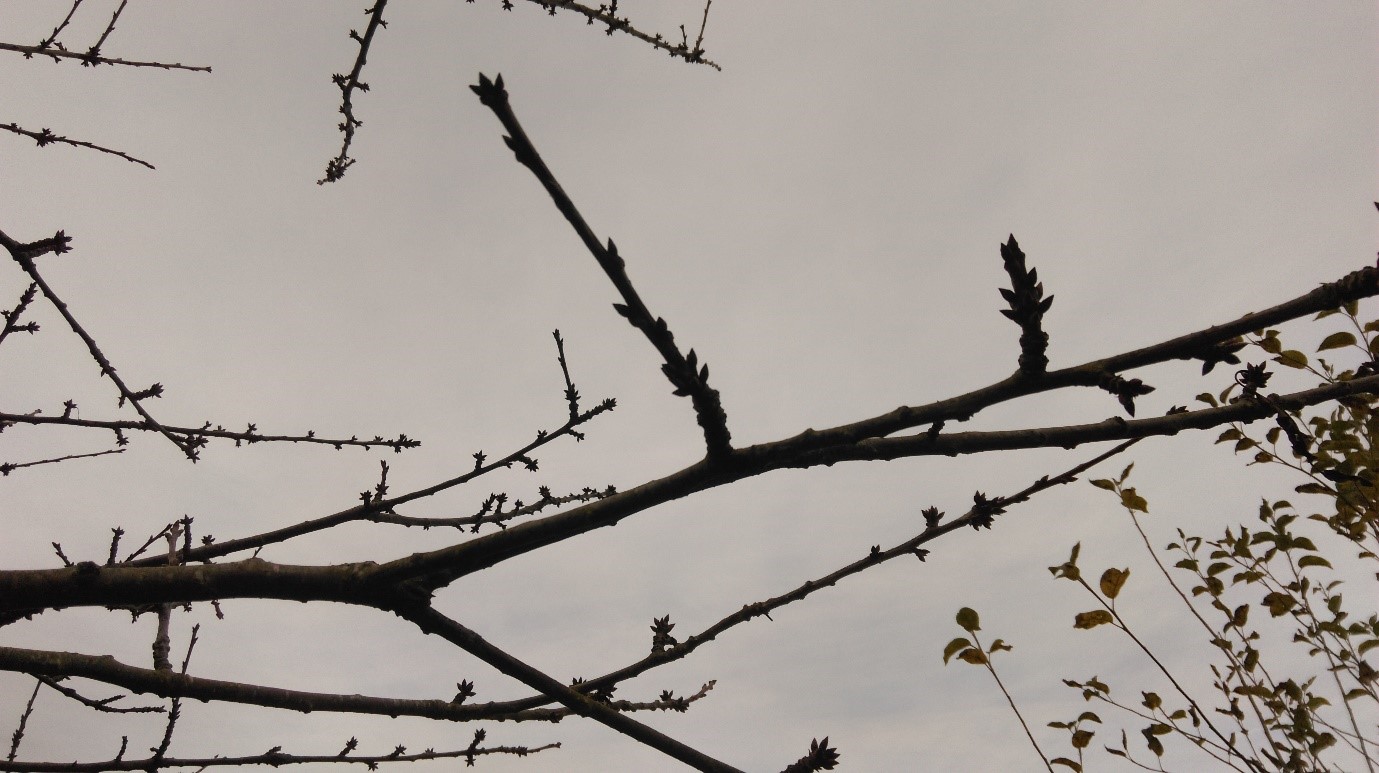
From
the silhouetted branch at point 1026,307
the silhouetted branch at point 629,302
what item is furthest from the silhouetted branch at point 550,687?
the silhouetted branch at point 1026,307

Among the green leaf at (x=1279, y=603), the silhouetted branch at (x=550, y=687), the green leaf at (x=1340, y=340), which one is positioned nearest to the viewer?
the silhouetted branch at (x=550, y=687)

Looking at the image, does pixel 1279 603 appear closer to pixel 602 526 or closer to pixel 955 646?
pixel 955 646

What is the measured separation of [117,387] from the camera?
301 centimetres

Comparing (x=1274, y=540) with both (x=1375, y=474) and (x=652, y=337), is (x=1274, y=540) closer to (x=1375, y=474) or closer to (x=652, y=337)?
(x=1375, y=474)

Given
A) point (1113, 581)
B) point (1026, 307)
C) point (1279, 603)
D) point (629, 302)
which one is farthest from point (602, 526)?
point (1279, 603)

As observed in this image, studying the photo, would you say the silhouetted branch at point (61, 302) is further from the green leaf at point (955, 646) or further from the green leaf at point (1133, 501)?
the green leaf at point (1133, 501)

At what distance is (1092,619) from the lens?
10.7 ft

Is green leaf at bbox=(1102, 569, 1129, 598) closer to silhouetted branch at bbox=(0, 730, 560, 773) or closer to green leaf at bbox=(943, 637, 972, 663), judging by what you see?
green leaf at bbox=(943, 637, 972, 663)

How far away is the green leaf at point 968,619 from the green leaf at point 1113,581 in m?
0.71

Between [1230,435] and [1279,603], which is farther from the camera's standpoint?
[1279,603]

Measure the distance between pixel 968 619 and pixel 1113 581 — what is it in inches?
30.6

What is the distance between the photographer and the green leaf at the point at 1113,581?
3211 mm

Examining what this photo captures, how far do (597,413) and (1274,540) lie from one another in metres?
4.09

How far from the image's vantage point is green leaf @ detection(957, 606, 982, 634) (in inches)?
124
